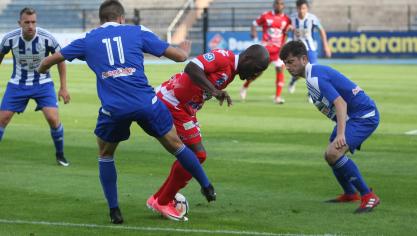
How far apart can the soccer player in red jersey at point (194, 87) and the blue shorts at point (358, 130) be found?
1.11 meters

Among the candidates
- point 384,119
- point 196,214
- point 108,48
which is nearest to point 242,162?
point 196,214

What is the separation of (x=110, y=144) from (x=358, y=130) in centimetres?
245

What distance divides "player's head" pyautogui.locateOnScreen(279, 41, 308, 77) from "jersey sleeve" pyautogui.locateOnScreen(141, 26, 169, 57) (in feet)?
4.46

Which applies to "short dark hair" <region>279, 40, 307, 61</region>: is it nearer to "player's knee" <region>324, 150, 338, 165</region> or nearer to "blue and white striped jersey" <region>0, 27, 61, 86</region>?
"player's knee" <region>324, 150, 338, 165</region>

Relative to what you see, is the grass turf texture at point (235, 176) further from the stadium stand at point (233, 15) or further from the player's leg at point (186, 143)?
the stadium stand at point (233, 15)

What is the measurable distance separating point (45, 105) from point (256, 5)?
130 ft

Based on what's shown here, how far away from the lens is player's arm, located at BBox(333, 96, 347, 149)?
9.20 meters

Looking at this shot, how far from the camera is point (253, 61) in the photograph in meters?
8.97

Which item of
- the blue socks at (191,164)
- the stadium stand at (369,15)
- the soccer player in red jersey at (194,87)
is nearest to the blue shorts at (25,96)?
the soccer player in red jersey at (194,87)

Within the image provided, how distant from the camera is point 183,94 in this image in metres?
9.31

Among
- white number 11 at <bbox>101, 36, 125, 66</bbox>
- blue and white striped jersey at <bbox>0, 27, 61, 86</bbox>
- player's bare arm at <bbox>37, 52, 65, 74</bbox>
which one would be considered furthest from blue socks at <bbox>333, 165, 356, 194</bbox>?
blue and white striped jersey at <bbox>0, 27, 61, 86</bbox>

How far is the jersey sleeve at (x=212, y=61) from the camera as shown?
29.5 feet

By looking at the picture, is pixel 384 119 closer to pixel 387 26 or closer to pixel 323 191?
pixel 323 191

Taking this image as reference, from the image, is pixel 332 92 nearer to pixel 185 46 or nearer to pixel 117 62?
pixel 185 46
